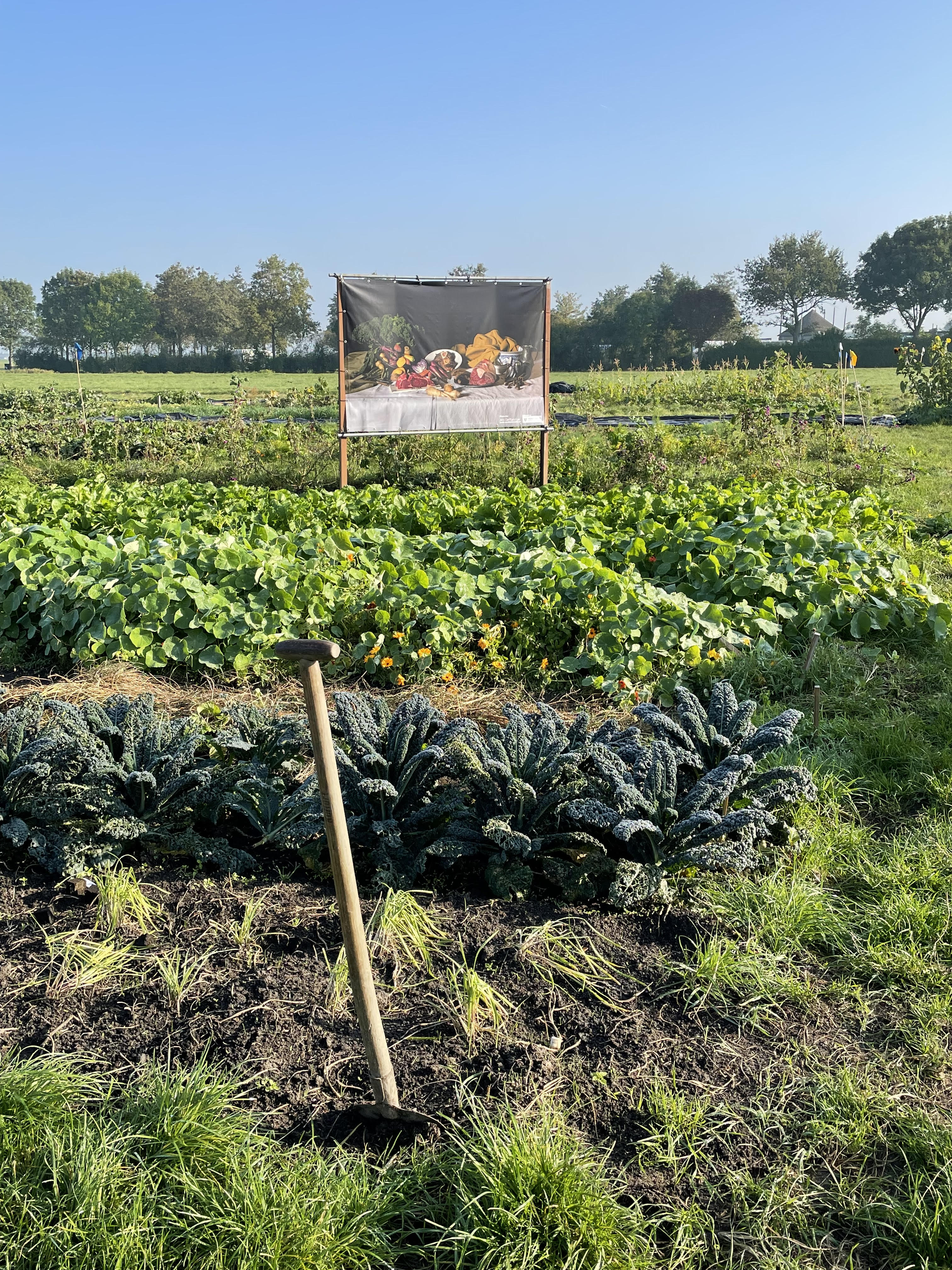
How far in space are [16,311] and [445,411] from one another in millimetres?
122057

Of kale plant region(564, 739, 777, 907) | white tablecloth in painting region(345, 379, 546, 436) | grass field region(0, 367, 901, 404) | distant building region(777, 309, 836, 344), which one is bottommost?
kale plant region(564, 739, 777, 907)

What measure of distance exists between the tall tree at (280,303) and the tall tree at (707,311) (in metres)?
28.5

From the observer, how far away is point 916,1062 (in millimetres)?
2203

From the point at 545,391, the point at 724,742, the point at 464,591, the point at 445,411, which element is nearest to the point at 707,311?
the point at 545,391

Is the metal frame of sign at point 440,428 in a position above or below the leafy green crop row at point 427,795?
above

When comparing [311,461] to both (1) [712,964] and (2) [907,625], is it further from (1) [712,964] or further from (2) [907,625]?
(1) [712,964]

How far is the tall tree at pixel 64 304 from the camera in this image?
300 feet

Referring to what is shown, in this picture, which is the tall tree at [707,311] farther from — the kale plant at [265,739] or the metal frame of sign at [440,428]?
the kale plant at [265,739]

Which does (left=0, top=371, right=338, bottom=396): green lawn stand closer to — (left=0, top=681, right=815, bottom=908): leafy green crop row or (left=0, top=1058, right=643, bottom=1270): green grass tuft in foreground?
(left=0, top=681, right=815, bottom=908): leafy green crop row

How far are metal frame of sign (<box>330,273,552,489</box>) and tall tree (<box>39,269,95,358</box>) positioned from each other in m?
94.4

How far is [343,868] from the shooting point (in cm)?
175

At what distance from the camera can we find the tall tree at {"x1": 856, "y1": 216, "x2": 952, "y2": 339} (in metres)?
72.8

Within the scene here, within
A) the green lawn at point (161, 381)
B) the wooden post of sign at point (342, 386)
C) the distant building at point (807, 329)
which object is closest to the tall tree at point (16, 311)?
the green lawn at point (161, 381)

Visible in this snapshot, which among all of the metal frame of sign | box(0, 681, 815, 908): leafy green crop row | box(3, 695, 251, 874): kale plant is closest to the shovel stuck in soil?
box(0, 681, 815, 908): leafy green crop row
